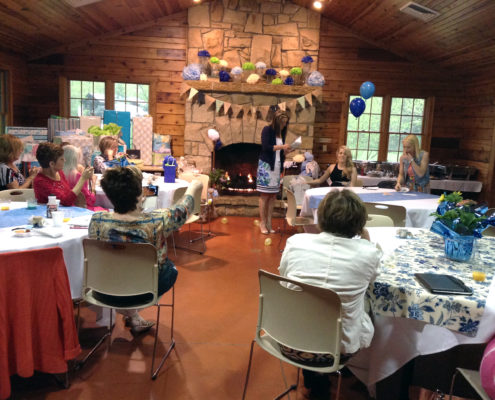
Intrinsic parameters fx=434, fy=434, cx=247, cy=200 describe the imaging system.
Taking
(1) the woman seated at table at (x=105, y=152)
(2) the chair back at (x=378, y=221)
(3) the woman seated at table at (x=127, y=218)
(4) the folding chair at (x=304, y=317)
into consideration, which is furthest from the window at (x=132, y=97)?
(4) the folding chair at (x=304, y=317)

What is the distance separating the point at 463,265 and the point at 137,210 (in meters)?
1.75

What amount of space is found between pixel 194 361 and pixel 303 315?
1145 millimetres

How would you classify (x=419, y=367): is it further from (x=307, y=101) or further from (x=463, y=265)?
(x=307, y=101)

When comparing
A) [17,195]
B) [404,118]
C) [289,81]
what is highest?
[289,81]

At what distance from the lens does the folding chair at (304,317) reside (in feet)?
5.64

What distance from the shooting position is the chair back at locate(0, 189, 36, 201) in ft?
10.9

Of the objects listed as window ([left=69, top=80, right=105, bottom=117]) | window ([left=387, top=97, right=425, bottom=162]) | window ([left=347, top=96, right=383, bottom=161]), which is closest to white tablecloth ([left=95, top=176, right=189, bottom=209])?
window ([left=69, top=80, right=105, bottom=117])

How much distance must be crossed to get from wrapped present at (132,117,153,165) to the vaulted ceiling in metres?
1.56

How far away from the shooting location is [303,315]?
1772mm

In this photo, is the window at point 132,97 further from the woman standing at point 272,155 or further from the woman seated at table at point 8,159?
the woman seated at table at point 8,159

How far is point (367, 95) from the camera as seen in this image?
657cm

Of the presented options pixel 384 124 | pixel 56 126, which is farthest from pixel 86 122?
pixel 384 124

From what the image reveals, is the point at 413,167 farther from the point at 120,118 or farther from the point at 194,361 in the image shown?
the point at 120,118

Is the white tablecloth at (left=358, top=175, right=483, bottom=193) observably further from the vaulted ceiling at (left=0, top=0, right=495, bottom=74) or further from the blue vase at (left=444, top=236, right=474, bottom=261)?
the blue vase at (left=444, top=236, right=474, bottom=261)
